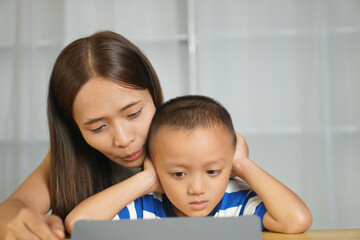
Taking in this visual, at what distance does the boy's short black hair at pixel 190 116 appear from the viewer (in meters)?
0.94

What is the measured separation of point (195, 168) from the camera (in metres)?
0.89

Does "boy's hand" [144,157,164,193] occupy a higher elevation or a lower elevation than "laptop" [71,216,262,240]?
lower

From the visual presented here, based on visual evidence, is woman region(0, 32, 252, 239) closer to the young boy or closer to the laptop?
the young boy

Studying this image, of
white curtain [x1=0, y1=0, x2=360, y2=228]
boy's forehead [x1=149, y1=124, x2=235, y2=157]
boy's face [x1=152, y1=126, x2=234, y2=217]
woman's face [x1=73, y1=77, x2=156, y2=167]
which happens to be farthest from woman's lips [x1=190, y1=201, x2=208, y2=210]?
white curtain [x1=0, y1=0, x2=360, y2=228]

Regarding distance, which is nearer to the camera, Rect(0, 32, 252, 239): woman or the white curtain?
Rect(0, 32, 252, 239): woman

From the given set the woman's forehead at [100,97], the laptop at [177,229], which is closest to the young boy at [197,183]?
the woman's forehead at [100,97]

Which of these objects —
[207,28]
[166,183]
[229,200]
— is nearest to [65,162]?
[166,183]

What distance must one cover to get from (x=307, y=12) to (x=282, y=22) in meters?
0.19

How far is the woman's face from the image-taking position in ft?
3.32

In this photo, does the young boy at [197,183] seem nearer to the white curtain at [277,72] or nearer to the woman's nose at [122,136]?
the woman's nose at [122,136]

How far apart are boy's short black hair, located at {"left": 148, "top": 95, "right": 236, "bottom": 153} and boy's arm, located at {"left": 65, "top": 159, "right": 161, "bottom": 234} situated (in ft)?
0.30

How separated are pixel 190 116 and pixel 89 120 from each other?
0.90 feet

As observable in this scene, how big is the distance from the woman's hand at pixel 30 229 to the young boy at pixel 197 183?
85mm

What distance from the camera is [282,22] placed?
2723mm
